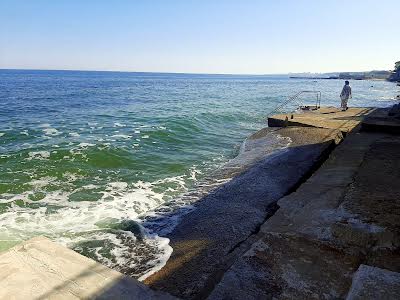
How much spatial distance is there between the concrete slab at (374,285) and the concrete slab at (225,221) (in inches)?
55.5

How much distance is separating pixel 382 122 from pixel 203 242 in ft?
29.5

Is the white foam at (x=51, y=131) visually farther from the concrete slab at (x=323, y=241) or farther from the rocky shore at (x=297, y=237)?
the concrete slab at (x=323, y=241)

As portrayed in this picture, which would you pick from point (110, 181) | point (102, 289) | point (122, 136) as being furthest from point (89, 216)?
point (122, 136)

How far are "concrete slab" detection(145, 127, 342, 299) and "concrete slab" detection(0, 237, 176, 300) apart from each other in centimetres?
67

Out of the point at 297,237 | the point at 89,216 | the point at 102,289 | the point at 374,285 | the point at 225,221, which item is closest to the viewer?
the point at 374,285

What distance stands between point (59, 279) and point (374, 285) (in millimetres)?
3000

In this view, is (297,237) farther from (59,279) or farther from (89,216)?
(89,216)

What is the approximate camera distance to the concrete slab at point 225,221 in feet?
12.2

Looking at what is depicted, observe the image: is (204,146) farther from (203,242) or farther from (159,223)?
(203,242)

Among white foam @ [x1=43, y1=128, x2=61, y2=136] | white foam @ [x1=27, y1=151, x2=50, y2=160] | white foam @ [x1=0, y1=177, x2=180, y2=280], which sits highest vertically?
white foam @ [x1=43, y1=128, x2=61, y2=136]

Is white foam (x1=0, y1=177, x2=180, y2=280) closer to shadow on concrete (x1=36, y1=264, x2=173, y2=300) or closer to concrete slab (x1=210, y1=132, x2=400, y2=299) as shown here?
shadow on concrete (x1=36, y1=264, x2=173, y2=300)

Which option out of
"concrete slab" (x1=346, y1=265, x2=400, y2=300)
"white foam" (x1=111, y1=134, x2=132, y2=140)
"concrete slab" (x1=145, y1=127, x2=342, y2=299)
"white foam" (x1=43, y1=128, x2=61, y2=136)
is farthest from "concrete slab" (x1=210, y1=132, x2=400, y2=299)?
"white foam" (x1=43, y1=128, x2=61, y2=136)

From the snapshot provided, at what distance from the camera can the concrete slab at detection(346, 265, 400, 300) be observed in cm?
271

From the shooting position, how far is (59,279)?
3.08 metres
